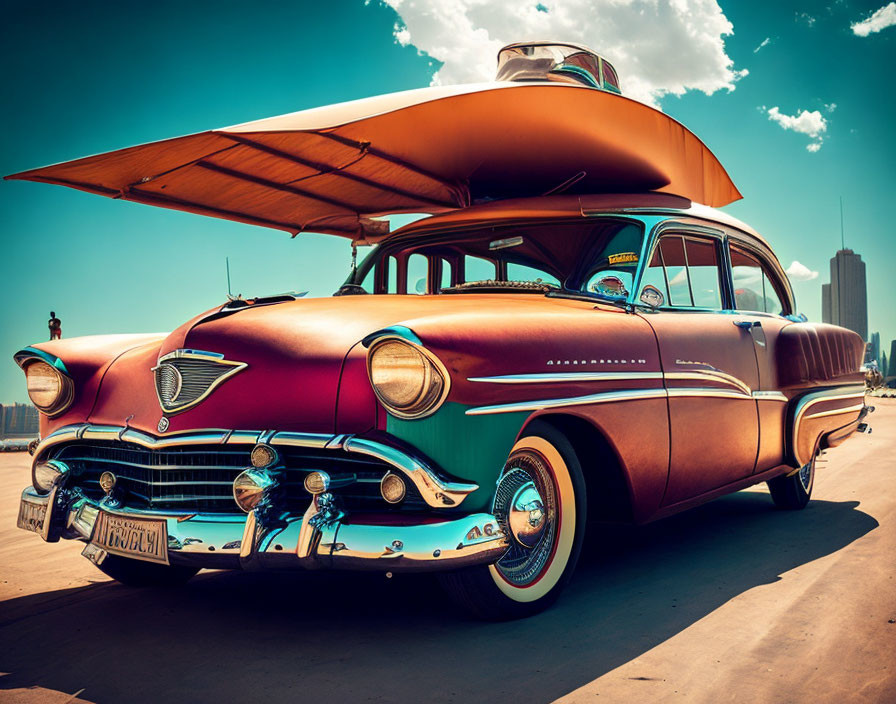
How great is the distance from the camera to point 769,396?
4.34m

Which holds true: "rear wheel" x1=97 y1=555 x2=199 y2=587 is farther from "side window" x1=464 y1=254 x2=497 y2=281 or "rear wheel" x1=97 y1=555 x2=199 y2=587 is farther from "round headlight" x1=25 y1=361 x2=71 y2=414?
"side window" x1=464 y1=254 x2=497 y2=281

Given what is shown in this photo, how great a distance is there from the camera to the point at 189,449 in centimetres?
279

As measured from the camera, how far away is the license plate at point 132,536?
267cm

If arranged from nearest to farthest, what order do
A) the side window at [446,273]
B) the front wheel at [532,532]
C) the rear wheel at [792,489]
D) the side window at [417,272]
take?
1. the front wheel at [532,532]
2. the side window at [446,273]
3. the side window at [417,272]
4. the rear wheel at [792,489]

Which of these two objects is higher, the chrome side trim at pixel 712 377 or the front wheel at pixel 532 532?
the chrome side trim at pixel 712 377

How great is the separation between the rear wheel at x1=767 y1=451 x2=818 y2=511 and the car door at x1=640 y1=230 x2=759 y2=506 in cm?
109

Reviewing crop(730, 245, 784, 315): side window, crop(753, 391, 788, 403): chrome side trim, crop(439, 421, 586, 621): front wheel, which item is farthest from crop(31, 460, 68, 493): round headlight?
crop(730, 245, 784, 315): side window

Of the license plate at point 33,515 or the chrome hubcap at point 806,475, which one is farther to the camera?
the chrome hubcap at point 806,475

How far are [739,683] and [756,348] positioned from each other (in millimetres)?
2312

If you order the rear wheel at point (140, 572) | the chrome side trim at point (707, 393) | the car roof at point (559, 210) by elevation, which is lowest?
the rear wheel at point (140, 572)

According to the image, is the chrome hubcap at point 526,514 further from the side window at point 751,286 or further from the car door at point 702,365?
the side window at point 751,286

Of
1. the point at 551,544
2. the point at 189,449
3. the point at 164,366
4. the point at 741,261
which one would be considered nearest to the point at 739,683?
the point at 551,544

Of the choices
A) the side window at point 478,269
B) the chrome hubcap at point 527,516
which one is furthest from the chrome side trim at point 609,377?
the side window at point 478,269

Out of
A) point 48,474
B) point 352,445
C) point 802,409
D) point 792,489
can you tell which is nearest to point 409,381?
point 352,445
